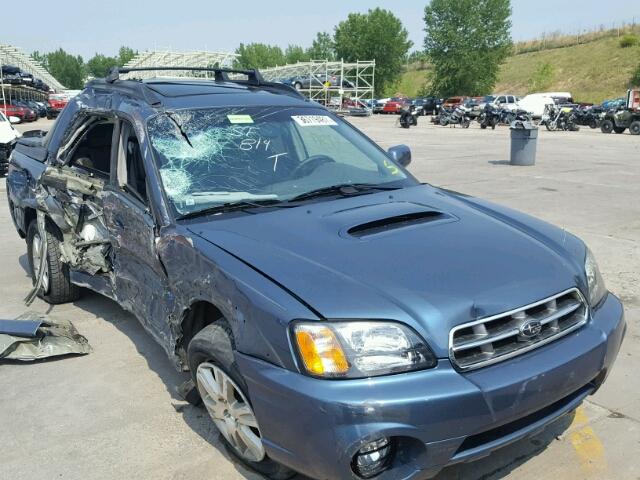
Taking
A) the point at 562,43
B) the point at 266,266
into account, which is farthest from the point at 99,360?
the point at 562,43

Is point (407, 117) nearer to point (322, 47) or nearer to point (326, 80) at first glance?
point (326, 80)

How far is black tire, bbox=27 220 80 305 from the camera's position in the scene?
475 cm

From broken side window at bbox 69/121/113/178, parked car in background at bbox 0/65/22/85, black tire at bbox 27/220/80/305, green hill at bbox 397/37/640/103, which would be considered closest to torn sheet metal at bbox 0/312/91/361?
black tire at bbox 27/220/80/305

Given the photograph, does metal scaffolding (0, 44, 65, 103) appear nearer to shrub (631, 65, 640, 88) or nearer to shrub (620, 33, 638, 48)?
shrub (631, 65, 640, 88)

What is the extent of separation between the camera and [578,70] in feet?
210

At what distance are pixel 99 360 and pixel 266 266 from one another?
2098 millimetres

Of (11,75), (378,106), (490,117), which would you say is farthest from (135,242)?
(378,106)

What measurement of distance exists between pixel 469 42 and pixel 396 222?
236ft

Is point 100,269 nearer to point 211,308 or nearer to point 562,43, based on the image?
point 211,308

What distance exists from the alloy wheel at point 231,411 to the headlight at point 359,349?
1.48 feet

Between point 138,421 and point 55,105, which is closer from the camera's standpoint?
point 138,421

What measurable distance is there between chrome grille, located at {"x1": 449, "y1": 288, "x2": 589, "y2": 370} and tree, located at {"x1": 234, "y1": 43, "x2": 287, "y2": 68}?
363 ft

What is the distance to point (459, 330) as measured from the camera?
7.38 feet

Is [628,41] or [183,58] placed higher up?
[628,41]
